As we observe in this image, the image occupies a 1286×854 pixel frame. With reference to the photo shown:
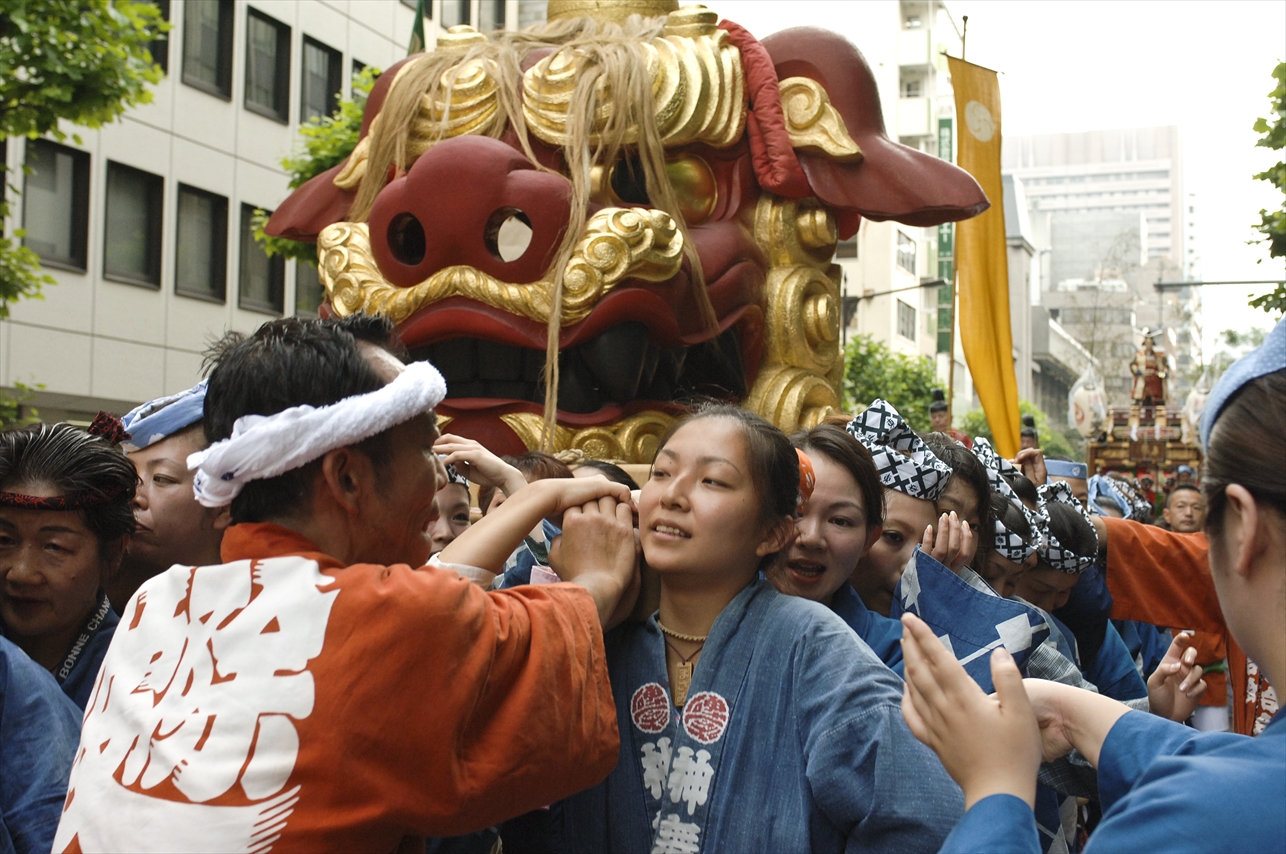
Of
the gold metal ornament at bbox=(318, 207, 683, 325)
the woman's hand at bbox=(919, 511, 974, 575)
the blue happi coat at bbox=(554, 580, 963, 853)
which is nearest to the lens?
the blue happi coat at bbox=(554, 580, 963, 853)

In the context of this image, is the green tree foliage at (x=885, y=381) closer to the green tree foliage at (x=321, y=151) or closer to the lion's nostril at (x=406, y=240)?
the green tree foliage at (x=321, y=151)

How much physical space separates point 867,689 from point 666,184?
9.77 ft

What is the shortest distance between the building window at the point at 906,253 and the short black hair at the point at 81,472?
39.0 meters

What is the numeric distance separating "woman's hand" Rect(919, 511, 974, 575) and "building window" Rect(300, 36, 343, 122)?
15.9m

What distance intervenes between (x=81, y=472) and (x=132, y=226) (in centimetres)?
1354

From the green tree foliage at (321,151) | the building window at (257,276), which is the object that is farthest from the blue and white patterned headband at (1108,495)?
the building window at (257,276)

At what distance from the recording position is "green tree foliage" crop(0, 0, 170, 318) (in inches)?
282

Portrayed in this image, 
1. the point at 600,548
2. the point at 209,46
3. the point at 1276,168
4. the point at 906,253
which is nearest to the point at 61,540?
the point at 600,548

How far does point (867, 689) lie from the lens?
1.88m

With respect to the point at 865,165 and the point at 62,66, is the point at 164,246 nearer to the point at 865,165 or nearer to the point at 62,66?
the point at 62,66

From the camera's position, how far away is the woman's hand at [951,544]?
262 centimetres

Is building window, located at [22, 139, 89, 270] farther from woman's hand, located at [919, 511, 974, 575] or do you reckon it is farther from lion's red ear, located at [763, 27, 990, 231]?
woman's hand, located at [919, 511, 974, 575]

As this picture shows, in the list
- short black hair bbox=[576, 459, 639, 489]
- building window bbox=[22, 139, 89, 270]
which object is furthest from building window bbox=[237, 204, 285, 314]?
short black hair bbox=[576, 459, 639, 489]

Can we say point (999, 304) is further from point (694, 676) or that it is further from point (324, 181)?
point (694, 676)
